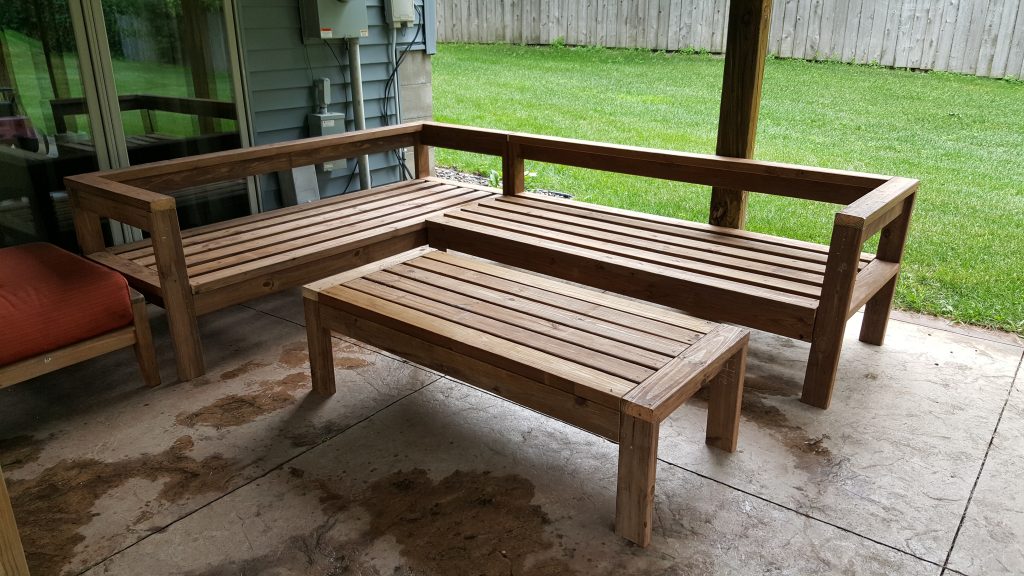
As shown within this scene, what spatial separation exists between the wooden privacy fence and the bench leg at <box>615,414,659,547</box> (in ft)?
22.0

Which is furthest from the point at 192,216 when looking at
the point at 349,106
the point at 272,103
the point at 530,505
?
the point at 530,505

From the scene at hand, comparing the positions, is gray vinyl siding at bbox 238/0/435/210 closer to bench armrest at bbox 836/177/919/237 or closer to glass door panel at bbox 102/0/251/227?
glass door panel at bbox 102/0/251/227

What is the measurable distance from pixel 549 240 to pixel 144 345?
1683 millimetres

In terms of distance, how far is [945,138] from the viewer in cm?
650

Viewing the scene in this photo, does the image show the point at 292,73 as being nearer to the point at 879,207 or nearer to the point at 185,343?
the point at 185,343

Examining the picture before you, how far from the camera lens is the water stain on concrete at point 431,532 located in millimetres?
2007

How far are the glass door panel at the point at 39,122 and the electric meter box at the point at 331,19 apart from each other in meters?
1.29

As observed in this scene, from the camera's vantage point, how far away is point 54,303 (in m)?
2.64

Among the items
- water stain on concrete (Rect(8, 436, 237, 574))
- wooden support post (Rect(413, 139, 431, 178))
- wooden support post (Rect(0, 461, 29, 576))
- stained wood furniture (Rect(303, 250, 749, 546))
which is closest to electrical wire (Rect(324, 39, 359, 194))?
wooden support post (Rect(413, 139, 431, 178))

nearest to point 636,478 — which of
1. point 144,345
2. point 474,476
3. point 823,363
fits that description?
point 474,476

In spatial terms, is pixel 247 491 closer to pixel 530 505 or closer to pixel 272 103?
pixel 530 505

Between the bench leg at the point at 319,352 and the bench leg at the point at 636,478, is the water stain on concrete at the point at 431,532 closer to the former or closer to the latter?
the bench leg at the point at 636,478

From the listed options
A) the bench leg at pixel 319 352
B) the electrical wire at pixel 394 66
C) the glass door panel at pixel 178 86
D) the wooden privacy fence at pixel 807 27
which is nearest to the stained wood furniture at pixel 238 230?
the glass door panel at pixel 178 86

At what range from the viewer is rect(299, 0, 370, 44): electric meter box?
4453 mm
